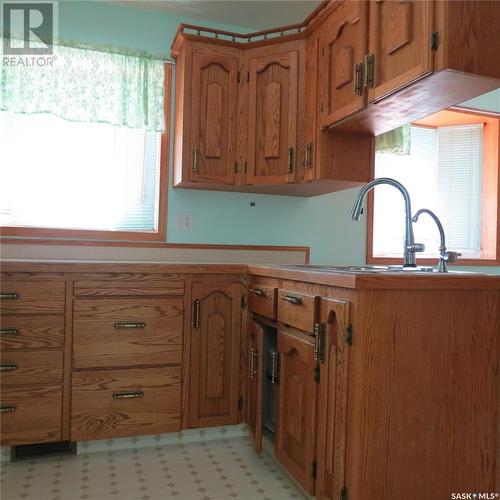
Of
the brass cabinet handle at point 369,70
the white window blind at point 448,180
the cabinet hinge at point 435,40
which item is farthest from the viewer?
the white window blind at point 448,180

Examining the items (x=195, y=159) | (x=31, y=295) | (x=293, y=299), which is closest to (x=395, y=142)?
(x=195, y=159)

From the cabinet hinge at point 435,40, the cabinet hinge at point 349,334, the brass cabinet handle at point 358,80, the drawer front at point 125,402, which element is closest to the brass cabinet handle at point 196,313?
the drawer front at point 125,402

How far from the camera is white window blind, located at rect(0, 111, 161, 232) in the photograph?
101 inches

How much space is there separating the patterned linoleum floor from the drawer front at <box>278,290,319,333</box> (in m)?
0.68

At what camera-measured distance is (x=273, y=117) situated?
257cm

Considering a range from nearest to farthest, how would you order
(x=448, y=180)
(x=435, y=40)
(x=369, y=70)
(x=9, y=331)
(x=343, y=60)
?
(x=435, y=40)
(x=369, y=70)
(x=9, y=331)
(x=343, y=60)
(x=448, y=180)

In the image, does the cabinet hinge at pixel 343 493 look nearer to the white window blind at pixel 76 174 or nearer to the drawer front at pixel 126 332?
the drawer front at pixel 126 332

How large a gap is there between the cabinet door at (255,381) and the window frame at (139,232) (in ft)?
2.85

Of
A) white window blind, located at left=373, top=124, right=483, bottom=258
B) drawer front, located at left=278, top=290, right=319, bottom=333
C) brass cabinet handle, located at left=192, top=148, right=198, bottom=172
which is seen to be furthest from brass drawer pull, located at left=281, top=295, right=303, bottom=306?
white window blind, located at left=373, top=124, right=483, bottom=258

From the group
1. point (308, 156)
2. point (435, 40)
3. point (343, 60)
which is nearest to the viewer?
point (435, 40)

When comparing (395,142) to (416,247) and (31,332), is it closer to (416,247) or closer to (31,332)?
(416,247)

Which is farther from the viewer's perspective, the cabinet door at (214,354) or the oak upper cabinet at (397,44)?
the cabinet door at (214,354)

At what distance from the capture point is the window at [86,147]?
99.8 inches

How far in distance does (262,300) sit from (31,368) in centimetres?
105
